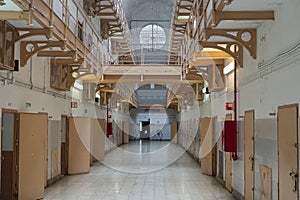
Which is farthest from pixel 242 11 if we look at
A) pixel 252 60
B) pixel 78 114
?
pixel 78 114

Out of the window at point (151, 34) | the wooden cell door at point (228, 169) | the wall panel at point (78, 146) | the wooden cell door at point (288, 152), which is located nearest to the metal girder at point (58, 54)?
the wall panel at point (78, 146)

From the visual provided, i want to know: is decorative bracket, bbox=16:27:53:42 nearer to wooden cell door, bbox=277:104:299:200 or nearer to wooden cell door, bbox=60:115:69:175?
wooden cell door, bbox=277:104:299:200

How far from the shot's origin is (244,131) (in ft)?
27.0

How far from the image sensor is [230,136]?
29.1 ft

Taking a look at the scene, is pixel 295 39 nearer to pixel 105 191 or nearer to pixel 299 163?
pixel 299 163

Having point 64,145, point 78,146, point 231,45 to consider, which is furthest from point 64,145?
point 231,45

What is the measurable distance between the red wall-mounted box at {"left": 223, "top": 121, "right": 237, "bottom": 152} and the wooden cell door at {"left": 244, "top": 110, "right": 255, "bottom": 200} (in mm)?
701

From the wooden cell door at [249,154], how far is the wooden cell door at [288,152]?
1.75 meters

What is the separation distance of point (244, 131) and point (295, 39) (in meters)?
3.35

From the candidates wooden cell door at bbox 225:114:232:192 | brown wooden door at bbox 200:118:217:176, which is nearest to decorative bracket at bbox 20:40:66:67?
wooden cell door at bbox 225:114:232:192

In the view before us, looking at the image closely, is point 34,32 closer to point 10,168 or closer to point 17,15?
point 17,15

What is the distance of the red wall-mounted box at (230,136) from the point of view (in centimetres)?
886

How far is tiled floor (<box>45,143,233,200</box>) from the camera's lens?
9.33 meters

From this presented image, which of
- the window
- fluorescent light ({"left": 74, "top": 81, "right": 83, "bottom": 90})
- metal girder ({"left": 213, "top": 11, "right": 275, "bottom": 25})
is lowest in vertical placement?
→ fluorescent light ({"left": 74, "top": 81, "right": 83, "bottom": 90})
